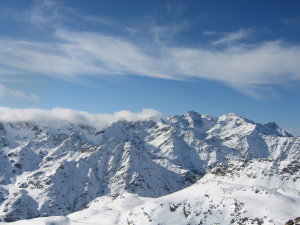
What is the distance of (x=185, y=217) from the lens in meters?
198

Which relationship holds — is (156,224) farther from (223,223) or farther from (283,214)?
(283,214)

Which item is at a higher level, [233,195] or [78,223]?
[233,195]

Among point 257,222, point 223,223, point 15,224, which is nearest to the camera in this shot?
point 257,222

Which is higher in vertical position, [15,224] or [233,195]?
[233,195]

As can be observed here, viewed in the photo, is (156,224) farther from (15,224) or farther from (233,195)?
(15,224)

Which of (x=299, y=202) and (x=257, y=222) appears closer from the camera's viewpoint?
(x=257, y=222)

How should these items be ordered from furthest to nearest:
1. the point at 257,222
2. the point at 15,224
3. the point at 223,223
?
1. the point at 15,224
2. the point at 223,223
3. the point at 257,222

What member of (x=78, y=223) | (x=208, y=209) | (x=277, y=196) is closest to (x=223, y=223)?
(x=208, y=209)

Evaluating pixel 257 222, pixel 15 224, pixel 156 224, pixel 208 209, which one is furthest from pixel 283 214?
pixel 15 224

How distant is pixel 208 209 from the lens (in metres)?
195

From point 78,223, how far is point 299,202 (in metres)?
101

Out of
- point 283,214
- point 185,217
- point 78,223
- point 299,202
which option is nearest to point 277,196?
point 299,202

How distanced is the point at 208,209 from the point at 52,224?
72334 millimetres

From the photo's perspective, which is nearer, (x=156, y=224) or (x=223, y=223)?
(x=223, y=223)
